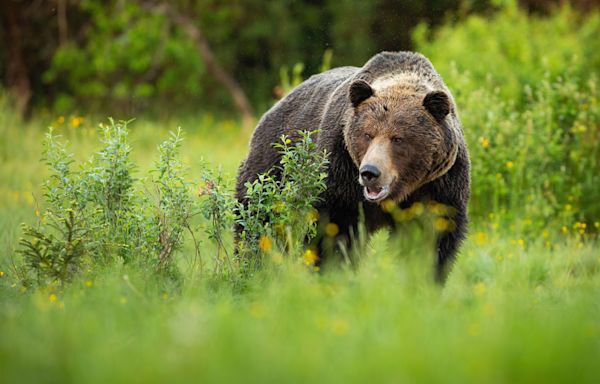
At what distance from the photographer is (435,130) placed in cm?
498

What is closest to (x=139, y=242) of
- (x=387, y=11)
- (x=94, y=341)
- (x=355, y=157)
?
(x=355, y=157)

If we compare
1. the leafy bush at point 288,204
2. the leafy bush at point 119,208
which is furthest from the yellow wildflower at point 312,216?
the leafy bush at point 119,208

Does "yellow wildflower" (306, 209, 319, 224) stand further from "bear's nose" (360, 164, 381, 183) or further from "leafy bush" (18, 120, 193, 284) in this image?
"leafy bush" (18, 120, 193, 284)

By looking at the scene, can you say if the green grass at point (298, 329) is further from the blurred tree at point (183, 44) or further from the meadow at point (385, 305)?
the blurred tree at point (183, 44)

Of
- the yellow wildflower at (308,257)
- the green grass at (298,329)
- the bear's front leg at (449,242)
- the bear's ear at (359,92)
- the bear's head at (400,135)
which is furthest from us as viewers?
the bear's front leg at (449,242)

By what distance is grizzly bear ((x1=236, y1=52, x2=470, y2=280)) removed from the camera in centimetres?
488

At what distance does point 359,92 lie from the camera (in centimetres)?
502

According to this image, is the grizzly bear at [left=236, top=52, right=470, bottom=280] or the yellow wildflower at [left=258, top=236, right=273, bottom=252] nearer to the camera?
the yellow wildflower at [left=258, top=236, right=273, bottom=252]

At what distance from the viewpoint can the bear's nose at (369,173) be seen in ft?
15.1

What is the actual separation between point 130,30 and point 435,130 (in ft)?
39.9

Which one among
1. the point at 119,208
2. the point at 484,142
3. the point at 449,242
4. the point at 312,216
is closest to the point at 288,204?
the point at 312,216

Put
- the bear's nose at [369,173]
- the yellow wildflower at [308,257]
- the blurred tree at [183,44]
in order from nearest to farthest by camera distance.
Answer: the yellow wildflower at [308,257], the bear's nose at [369,173], the blurred tree at [183,44]

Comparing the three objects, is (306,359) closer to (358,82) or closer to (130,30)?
(358,82)

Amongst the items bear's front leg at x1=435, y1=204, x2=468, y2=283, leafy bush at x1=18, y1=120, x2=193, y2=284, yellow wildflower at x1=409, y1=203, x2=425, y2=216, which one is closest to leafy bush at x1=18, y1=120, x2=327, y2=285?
leafy bush at x1=18, y1=120, x2=193, y2=284
